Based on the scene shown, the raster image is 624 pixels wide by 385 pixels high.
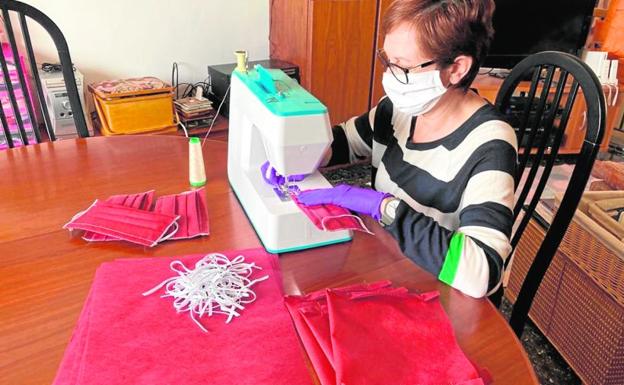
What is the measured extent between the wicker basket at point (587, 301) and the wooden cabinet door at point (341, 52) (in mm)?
1440

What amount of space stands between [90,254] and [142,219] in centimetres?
13

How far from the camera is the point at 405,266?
37.6 inches

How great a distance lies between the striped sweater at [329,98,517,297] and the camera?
35.4 inches

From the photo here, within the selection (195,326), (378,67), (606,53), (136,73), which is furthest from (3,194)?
(606,53)

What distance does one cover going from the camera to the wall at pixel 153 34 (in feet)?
7.75

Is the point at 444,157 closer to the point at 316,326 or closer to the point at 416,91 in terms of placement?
the point at 416,91

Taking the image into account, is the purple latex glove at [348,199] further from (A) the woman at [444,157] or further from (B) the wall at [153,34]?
(B) the wall at [153,34]

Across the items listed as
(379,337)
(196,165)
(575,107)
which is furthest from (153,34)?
(575,107)

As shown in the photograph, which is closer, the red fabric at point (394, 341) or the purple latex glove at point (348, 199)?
the red fabric at point (394, 341)

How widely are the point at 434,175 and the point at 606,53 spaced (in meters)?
2.89

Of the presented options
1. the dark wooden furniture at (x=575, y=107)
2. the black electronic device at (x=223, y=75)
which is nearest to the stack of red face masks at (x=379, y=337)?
the black electronic device at (x=223, y=75)

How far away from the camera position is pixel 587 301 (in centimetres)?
158

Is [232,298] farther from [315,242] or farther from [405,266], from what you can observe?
[405,266]

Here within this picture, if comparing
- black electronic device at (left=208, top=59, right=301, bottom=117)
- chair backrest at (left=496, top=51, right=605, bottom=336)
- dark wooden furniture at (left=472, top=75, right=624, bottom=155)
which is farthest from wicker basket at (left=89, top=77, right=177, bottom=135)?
dark wooden furniture at (left=472, top=75, right=624, bottom=155)
